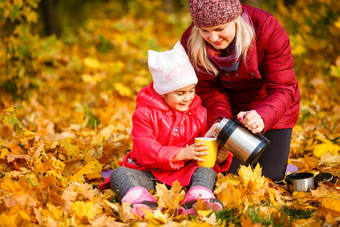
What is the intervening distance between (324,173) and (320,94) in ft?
8.83

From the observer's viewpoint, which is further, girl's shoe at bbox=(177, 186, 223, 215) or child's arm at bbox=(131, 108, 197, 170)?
child's arm at bbox=(131, 108, 197, 170)

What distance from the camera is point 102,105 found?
16.4 ft

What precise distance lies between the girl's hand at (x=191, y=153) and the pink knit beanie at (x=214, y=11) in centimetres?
78

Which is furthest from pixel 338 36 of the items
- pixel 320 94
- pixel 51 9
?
pixel 51 9

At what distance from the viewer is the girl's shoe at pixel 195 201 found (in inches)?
90.2

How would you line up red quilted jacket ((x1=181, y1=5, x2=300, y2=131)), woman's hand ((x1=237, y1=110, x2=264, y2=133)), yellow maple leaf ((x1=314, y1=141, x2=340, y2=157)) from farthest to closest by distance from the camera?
yellow maple leaf ((x1=314, y1=141, x2=340, y2=157)) → red quilted jacket ((x1=181, y1=5, x2=300, y2=131)) → woman's hand ((x1=237, y1=110, x2=264, y2=133))

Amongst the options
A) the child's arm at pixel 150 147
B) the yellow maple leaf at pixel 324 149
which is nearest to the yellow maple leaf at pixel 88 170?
the child's arm at pixel 150 147

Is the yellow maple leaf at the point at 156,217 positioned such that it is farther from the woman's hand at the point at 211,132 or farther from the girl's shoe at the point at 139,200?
the woman's hand at the point at 211,132

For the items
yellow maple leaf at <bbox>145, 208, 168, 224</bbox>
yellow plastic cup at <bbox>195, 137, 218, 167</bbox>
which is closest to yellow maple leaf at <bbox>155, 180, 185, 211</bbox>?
yellow maple leaf at <bbox>145, 208, 168, 224</bbox>

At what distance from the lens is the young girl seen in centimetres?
260

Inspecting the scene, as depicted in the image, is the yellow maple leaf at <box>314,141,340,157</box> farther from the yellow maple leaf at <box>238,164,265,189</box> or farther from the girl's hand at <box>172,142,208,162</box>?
the girl's hand at <box>172,142,208,162</box>

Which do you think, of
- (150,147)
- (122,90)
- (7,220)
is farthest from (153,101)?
(122,90)

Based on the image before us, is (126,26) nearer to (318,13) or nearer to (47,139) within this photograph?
(318,13)

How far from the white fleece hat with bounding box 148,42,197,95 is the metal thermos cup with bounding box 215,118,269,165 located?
1.25 feet
